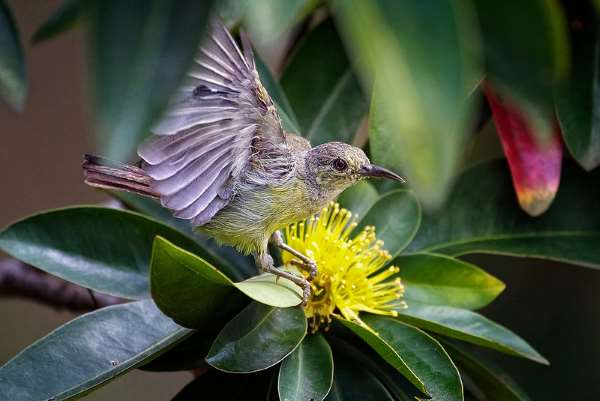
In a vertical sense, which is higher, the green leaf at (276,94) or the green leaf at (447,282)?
the green leaf at (276,94)

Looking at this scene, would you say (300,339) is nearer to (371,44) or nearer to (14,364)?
(14,364)

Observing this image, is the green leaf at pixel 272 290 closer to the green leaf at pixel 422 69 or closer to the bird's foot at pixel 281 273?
the bird's foot at pixel 281 273

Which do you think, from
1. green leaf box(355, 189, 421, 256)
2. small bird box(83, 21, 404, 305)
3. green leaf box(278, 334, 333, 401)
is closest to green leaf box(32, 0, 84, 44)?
small bird box(83, 21, 404, 305)

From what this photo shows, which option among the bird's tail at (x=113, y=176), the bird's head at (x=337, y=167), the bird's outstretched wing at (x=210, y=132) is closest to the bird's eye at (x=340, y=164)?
the bird's head at (x=337, y=167)

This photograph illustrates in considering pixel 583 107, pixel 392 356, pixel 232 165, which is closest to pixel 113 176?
pixel 232 165

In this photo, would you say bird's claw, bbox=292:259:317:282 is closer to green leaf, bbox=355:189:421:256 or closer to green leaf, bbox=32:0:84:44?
green leaf, bbox=355:189:421:256

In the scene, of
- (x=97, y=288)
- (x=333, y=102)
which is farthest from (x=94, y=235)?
(x=333, y=102)
